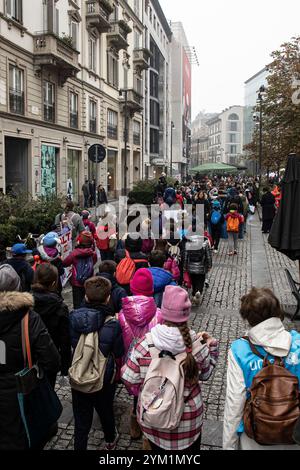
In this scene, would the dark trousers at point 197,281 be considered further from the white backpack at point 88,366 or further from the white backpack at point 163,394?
the white backpack at point 163,394

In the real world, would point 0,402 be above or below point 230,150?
below

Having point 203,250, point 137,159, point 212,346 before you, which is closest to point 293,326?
point 203,250

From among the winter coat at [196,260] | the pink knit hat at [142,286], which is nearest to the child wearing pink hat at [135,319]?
the pink knit hat at [142,286]

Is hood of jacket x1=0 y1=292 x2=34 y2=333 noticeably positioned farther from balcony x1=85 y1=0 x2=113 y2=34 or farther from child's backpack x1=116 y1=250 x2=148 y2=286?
balcony x1=85 y1=0 x2=113 y2=34

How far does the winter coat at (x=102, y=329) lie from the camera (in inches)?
147

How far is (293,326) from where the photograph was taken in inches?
293

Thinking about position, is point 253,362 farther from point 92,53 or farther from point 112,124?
point 112,124

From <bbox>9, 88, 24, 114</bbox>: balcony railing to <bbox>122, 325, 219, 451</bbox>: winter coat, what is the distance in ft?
64.5

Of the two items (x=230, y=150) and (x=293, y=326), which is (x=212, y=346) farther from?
(x=230, y=150)

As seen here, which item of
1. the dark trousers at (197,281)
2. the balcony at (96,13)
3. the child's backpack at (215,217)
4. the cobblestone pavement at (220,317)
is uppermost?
the balcony at (96,13)

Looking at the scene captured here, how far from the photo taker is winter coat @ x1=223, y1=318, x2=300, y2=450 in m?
2.80

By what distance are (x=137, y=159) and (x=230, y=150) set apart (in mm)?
101241

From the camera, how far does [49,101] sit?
979 inches

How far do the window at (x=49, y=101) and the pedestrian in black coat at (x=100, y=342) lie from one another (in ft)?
72.3
